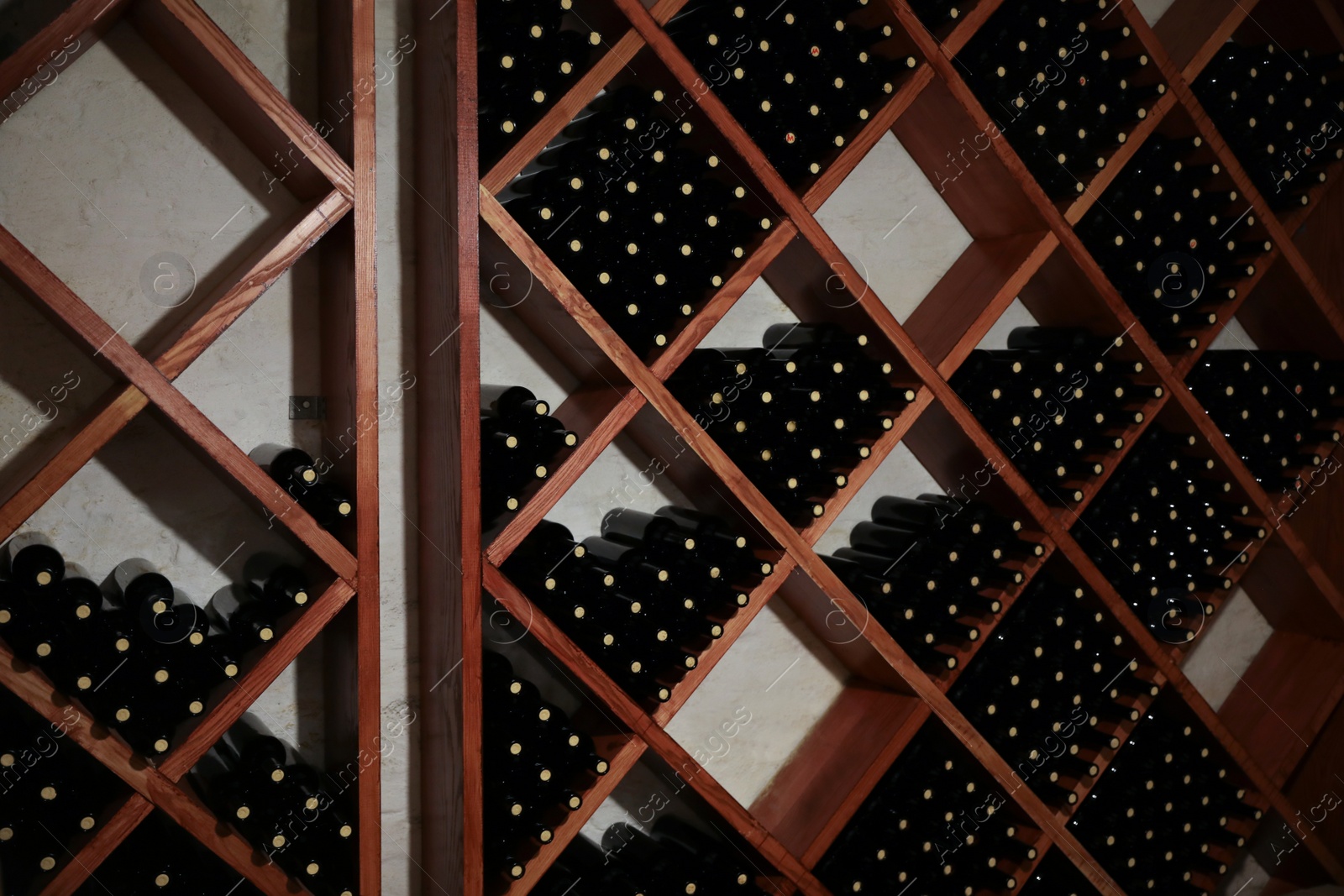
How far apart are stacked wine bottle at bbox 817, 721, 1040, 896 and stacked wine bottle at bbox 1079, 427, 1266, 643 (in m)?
0.61

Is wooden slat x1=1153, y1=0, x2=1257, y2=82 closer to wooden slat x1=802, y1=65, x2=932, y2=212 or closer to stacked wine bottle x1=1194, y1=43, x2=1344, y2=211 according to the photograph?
stacked wine bottle x1=1194, y1=43, x2=1344, y2=211

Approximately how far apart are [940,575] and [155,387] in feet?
5.33

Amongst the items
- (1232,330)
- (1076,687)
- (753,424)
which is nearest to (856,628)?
(753,424)

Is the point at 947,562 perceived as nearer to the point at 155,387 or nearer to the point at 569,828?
the point at 569,828

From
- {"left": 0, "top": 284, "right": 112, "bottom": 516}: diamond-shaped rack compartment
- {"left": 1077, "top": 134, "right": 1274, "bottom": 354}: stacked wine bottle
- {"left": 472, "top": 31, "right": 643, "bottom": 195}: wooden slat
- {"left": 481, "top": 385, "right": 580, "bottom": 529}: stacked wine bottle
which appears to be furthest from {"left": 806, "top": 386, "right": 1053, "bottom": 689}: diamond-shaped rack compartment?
{"left": 0, "top": 284, "right": 112, "bottom": 516}: diamond-shaped rack compartment

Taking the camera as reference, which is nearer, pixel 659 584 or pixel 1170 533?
pixel 659 584

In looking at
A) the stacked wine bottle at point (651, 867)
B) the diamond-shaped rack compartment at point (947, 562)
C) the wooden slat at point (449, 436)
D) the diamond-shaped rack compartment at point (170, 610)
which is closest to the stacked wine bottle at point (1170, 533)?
the diamond-shaped rack compartment at point (947, 562)

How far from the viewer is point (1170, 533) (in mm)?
2561

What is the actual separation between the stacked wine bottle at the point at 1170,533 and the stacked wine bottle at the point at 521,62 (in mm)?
1607

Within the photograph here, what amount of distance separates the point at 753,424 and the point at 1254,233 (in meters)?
1.47

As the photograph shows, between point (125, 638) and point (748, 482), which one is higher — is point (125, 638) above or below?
above

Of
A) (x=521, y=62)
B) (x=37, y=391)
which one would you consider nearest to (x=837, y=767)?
(x=521, y=62)

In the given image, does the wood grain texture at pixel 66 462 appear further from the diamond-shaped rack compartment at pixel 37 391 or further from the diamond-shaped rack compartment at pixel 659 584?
the diamond-shaped rack compartment at pixel 659 584

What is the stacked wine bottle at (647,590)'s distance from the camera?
6.36ft
